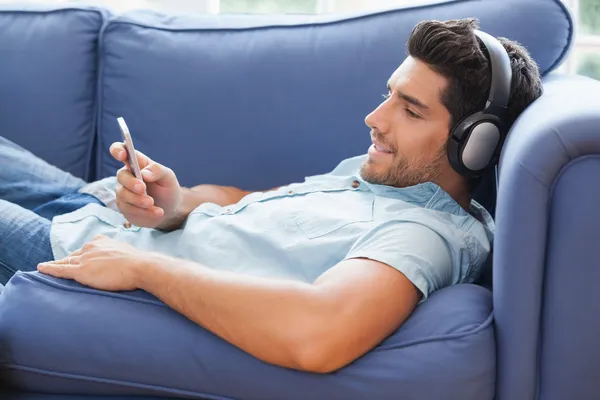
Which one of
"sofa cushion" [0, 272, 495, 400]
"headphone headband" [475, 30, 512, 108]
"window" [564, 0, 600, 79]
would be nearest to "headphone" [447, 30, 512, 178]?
"headphone headband" [475, 30, 512, 108]

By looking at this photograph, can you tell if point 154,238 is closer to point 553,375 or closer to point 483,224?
point 483,224

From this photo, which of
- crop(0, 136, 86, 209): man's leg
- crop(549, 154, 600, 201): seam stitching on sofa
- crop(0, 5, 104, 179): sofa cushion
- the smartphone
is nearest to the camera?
crop(549, 154, 600, 201): seam stitching on sofa

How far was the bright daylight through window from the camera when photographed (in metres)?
2.34

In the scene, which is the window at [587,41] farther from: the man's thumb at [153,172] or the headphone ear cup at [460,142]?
the man's thumb at [153,172]

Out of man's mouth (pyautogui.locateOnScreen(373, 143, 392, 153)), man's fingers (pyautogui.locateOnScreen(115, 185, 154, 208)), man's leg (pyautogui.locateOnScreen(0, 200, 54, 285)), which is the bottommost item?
man's leg (pyautogui.locateOnScreen(0, 200, 54, 285))

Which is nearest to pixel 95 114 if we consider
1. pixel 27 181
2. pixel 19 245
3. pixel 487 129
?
pixel 27 181

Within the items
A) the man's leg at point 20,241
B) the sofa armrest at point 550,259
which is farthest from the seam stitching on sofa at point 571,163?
the man's leg at point 20,241

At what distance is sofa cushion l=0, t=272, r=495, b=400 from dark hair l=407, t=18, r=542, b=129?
0.37 metres

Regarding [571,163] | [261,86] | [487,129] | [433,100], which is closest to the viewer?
[571,163]

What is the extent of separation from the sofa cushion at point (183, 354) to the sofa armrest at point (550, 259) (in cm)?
5

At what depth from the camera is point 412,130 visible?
1.46 m

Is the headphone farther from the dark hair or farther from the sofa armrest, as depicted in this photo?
the sofa armrest

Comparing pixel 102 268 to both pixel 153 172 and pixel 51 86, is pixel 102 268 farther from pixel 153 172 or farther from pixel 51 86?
pixel 51 86

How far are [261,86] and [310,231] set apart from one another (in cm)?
51
